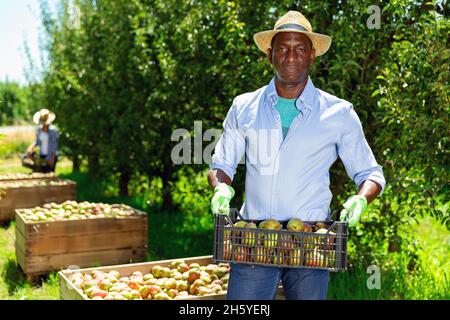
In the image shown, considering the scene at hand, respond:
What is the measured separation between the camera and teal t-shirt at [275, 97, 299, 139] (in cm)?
310

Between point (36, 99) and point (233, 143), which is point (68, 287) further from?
point (36, 99)

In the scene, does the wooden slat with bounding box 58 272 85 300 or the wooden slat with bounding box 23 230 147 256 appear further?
the wooden slat with bounding box 23 230 147 256

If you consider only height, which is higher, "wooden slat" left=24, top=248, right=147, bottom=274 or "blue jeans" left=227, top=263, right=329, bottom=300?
"blue jeans" left=227, top=263, right=329, bottom=300

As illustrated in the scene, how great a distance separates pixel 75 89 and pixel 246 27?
21.5 ft

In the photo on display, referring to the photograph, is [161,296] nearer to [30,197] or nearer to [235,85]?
[235,85]

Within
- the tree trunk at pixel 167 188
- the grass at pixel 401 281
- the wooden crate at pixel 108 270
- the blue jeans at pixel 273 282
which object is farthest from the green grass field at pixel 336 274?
the blue jeans at pixel 273 282

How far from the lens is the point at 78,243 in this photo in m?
6.08

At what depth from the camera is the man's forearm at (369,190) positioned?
2.96 metres

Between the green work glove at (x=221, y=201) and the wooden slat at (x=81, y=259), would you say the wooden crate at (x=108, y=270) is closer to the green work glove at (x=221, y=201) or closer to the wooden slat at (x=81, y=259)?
the green work glove at (x=221, y=201)

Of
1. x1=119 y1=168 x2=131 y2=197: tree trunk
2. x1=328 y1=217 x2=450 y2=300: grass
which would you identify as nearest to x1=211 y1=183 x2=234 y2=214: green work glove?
x1=328 y1=217 x2=450 y2=300: grass

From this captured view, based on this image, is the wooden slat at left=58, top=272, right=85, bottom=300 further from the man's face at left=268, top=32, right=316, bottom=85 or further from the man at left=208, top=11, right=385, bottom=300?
the man's face at left=268, top=32, right=316, bottom=85

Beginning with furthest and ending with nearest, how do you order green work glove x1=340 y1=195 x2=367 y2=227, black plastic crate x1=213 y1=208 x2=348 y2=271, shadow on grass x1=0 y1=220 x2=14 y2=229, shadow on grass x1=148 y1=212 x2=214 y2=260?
shadow on grass x1=0 y1=220 x2=14 y2=229, shadow on grass x1=148 y1=212 x2=214 y2=260, green work glove x1=340 y1=195 x2=367 y2=227, black plastic crate x1=213 y1=208 x2=348 y2=271

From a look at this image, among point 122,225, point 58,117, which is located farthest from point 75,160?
point 122,225

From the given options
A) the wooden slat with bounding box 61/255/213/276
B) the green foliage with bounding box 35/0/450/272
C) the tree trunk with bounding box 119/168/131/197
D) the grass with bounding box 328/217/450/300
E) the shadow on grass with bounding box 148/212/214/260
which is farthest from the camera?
the tree trunk with bounding box 119/168/131/197
